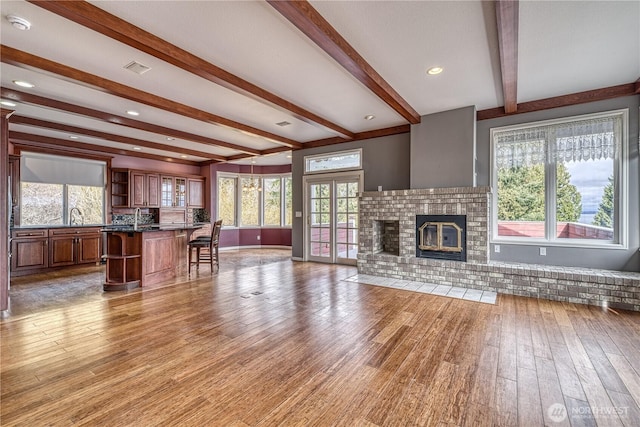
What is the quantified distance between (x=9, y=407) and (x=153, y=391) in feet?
2.52

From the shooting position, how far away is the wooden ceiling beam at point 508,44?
2201mm

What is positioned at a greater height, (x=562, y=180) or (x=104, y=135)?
(x=104, y=135)

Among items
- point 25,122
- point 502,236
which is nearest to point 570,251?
point 502,236

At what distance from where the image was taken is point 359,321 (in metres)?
2.98

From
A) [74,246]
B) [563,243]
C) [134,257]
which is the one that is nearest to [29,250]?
[74,246]

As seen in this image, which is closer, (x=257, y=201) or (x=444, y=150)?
(x=444, y=150)

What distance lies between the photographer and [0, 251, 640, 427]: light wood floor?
1.65 meters

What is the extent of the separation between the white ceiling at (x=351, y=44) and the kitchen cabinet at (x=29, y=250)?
226 centimetres

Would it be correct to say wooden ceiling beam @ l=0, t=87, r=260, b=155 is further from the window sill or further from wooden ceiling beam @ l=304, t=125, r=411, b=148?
the window sill

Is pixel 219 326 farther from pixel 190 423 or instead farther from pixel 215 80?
pixel 215 80

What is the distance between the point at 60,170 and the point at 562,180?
9.35 m

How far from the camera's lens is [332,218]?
6.34m

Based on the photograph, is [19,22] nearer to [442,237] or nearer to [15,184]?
[15,184]

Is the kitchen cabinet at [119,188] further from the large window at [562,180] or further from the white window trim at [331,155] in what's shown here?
the large window at [562,180]
